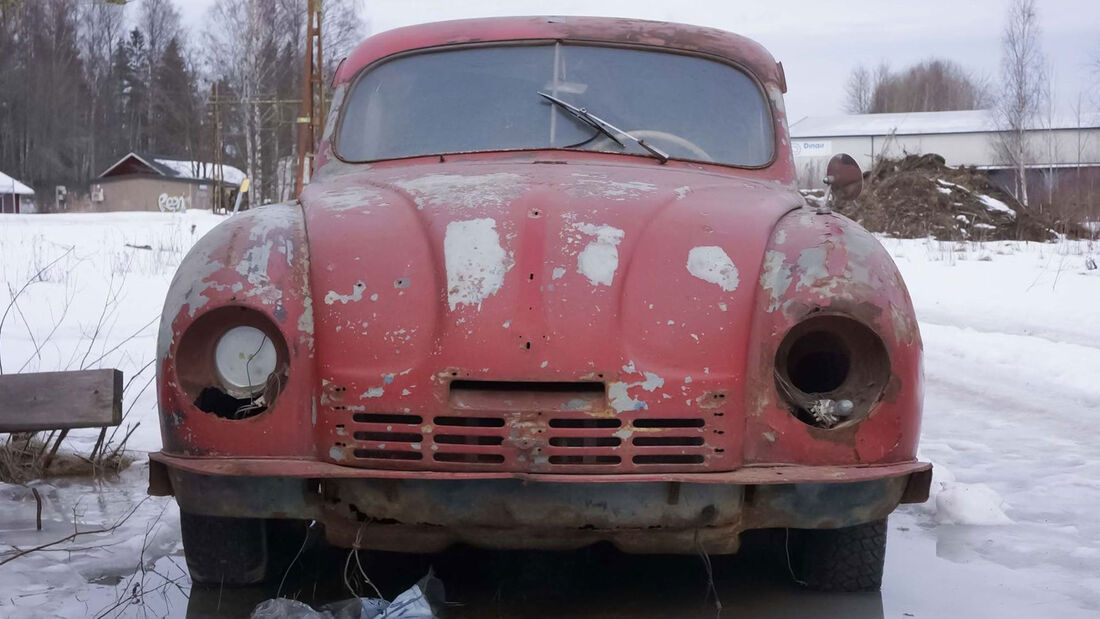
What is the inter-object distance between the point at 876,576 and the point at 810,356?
721 mm

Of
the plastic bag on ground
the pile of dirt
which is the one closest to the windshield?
the plastic bag on ground

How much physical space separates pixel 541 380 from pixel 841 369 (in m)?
0.81

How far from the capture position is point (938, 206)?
26.3m

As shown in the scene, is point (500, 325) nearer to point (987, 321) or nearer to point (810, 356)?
point (810, 356)

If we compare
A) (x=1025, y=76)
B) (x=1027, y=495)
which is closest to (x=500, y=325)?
(x=1027, y=495)

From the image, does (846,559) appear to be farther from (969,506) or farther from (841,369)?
(969,506)

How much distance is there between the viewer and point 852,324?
2.95 metres

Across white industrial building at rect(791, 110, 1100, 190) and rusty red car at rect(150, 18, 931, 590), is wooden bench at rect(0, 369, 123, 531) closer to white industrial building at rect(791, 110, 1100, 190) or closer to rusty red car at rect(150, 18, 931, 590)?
rusty red car at rect(150, 18, 931, 590)

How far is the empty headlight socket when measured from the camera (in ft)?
9.77

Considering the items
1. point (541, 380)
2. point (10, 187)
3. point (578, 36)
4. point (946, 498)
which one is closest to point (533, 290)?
point (541, 380)

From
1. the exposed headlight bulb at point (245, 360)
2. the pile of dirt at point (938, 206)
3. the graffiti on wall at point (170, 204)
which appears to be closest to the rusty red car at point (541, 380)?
the exposed headlight bulb at point (245, 360)

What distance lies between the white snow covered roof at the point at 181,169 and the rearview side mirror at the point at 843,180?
61.2 m

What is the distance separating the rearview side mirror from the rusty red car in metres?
1.09

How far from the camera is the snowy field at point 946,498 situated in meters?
3.35
